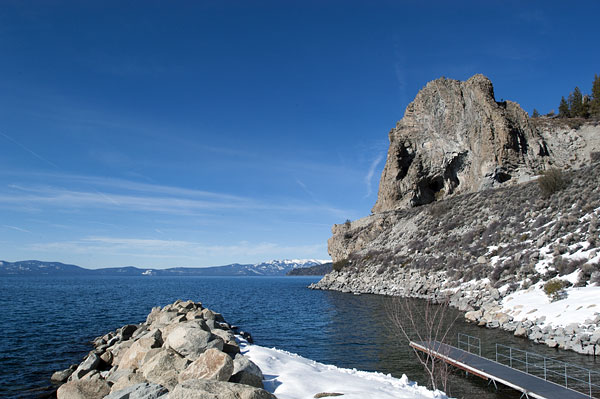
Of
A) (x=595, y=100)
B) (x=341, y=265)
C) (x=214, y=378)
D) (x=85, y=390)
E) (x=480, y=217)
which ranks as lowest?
(x=85, y=390)

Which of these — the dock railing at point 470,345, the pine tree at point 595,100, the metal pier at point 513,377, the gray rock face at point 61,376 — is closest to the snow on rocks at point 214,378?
the gray rock face at point 61,376

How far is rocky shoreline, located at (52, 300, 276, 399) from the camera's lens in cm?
819

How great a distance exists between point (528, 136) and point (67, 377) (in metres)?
83.8

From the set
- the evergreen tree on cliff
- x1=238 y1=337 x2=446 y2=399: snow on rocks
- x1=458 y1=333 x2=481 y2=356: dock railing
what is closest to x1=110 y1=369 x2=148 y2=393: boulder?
x1=238 y1=337 x2=446 y2=399: snow on rocks

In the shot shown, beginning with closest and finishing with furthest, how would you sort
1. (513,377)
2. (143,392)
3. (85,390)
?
(143,392)
(85,390)
(513,377)

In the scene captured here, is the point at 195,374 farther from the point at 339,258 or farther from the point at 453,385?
the point at 339,258

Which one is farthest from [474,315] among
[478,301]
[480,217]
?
[480,217]

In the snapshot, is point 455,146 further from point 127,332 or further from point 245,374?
point 245,374

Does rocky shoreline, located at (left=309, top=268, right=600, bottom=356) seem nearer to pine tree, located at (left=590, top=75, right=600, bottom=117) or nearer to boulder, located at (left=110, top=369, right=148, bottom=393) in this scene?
boulder, located at (left=110, top=369, right=148, bottom=393)

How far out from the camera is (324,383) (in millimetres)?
12266

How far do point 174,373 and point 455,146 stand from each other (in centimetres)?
8555

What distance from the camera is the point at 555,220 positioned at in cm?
3834

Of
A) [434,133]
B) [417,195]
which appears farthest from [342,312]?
[434,133]

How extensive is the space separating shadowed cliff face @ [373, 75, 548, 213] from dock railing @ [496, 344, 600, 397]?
60.8 metres
